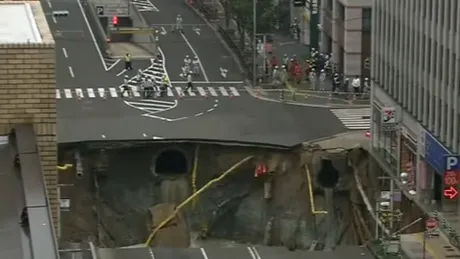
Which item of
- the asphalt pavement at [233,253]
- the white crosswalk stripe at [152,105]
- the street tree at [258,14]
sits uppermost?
the street tree at [258,14]

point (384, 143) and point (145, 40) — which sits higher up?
point (145, 40)

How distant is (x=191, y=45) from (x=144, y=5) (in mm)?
21146

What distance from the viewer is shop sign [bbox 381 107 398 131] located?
211 feet

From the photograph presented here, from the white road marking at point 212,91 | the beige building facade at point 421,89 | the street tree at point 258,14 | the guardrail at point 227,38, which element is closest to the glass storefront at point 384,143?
the beige building facade at point 421,89

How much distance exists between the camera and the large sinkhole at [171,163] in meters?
72.1

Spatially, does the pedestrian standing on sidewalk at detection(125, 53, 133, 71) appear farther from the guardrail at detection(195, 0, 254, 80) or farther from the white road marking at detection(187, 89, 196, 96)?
the guardrail at detection(195, 0, 254, 80)

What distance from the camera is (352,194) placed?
70562 millimetres

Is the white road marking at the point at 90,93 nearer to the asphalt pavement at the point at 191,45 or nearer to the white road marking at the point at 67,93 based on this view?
the white road marking at the point at 67,93

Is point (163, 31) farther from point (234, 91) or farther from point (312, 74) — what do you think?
point (312, 74)

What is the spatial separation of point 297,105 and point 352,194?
12150 millimetres

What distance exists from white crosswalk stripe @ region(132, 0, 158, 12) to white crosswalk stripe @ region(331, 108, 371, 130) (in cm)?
4269

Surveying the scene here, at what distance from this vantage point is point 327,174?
70250 millimetres

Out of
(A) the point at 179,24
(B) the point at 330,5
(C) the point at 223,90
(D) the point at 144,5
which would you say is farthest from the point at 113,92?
(D) the point at 144,5

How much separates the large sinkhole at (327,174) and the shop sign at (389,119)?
5848mm
